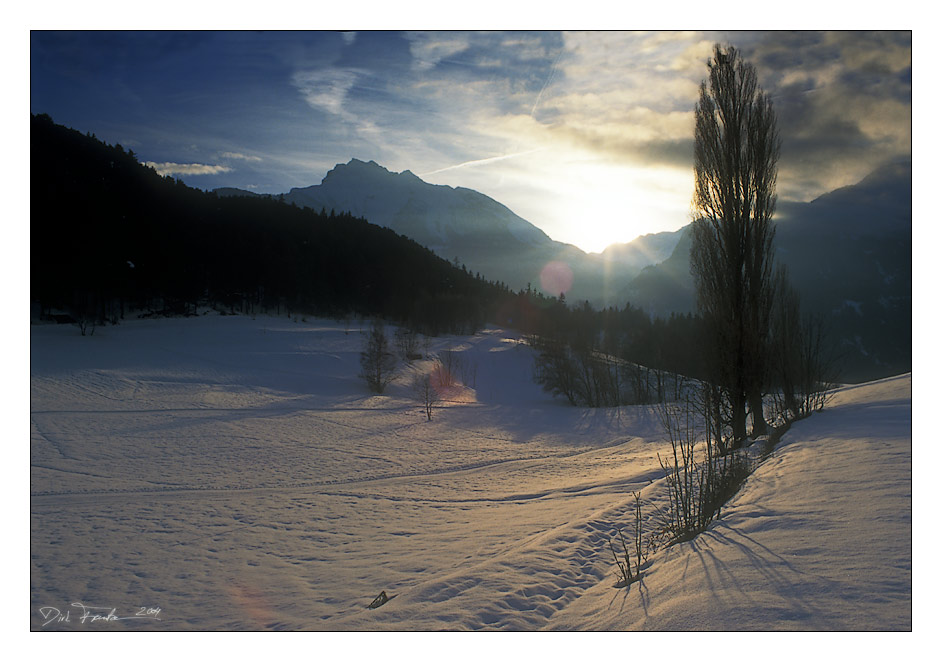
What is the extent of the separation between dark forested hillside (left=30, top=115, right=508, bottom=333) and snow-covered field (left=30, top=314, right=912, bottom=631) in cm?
1581

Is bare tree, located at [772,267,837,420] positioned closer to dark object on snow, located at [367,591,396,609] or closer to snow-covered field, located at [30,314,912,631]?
snow-covered field, located at [30,314,912,631]

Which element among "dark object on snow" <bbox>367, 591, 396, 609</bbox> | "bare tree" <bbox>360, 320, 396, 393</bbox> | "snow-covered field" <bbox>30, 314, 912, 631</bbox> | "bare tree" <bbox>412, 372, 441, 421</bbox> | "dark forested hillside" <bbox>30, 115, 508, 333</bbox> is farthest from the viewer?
"dark forested hillside" <bbox>30, 115, 508, 333</bbox>

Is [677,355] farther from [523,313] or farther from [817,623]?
[523,313]

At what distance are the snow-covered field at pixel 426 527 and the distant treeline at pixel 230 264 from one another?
9900 millimetres

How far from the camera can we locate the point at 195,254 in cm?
6278

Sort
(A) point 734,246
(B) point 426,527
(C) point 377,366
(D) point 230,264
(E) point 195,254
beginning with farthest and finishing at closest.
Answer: (D) point 230,264 → (E) point 195,254 → (C) point 377,366 → (A) point 734,246 → (B) point 426,527

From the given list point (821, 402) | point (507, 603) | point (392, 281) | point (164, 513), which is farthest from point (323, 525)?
point (392, 281)

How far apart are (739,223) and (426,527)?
10608 mm

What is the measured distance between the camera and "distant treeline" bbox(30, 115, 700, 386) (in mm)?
40156

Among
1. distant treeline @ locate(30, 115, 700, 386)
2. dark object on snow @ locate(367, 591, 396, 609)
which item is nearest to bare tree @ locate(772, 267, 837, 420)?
distant treeline @ locate(30, 115, 700, 386)

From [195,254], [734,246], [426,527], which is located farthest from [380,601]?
[195,254]

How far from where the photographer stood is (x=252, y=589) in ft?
19.7

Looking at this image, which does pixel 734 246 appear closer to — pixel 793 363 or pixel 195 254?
pixel 793 363

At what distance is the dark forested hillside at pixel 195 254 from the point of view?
39969mm
